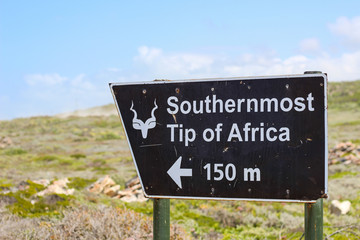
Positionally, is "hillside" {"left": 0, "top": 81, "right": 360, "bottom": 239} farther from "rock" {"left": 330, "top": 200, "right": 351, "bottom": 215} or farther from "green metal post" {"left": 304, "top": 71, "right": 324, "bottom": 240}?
"green metal post" {"left": 304, "top": 71, "right": 324, "bottom": 240}

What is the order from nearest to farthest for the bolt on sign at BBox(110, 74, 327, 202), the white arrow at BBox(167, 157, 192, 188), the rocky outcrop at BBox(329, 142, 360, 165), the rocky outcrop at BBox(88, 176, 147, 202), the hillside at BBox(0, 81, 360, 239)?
the bolt on sign at BBox(110, 74, 327, 202) < the white arrow at BBox(167, 157, 192, 188) < the hillside at BBox(0, 81, 360, 239) < the rocky outcrop at BBox(88, 176, 147, 202) < the rocky outcrop at BBox(329, 142, 360, 165)

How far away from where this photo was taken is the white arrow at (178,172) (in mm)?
2318

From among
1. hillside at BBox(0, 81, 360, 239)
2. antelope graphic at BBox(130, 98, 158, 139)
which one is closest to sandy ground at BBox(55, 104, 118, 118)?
hillside at BBox(0, 81, 360, 239)

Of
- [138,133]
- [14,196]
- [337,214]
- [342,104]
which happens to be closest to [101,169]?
[14,196]

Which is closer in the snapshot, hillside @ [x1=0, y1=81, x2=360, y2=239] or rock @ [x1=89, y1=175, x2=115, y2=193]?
hillside @ [x1=0, y1=81, x2=360, y2=239]

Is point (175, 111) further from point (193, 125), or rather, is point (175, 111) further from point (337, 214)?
point (337, 214)

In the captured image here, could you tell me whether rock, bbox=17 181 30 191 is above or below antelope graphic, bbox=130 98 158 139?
below

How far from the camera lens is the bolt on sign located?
2.16 meters

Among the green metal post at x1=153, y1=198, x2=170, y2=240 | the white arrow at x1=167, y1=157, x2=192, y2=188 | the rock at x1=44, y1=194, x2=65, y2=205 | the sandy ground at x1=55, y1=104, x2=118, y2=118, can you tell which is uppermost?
the sandy ground at x1=55, y1=104, x2=118, y2=118

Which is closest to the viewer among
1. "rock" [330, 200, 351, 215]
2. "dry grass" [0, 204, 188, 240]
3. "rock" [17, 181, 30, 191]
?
"dry grass" [0, 204, 188, 240]

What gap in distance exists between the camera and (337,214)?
7617mm

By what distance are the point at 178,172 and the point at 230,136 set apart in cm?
40

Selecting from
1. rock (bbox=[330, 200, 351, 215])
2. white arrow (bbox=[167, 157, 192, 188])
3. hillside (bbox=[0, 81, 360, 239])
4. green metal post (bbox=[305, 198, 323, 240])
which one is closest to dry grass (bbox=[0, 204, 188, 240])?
hillside (bbox=[0, 81, 360, 239])

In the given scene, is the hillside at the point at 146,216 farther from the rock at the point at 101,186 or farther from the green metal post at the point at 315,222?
the green metal post at the point at 315,222
